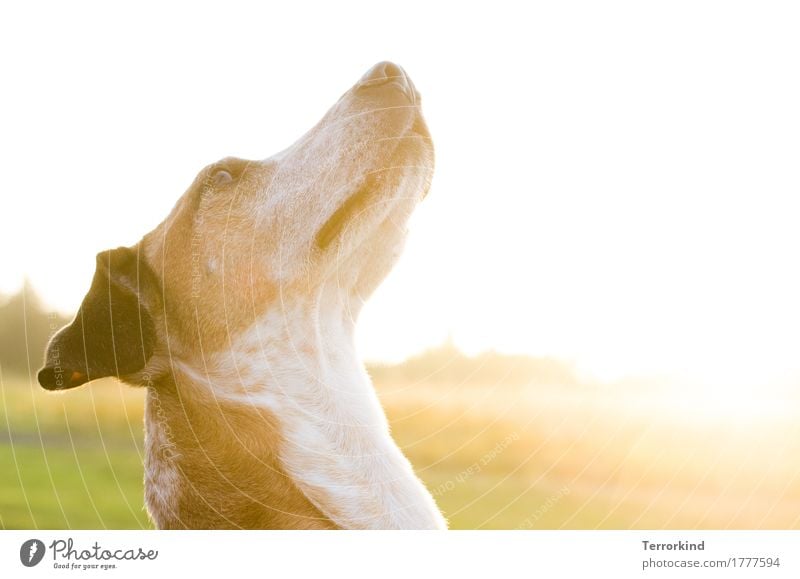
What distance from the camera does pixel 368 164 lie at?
371 centimetres

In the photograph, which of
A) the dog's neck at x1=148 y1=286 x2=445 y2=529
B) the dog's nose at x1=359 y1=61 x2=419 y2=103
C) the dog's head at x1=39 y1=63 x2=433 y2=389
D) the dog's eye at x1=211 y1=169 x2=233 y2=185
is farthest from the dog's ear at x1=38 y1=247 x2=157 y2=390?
the dog's nose at x1=359 y1=61 x2=419 y2=103

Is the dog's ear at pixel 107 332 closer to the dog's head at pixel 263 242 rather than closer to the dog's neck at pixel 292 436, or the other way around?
the dog's head at pixel 263 242

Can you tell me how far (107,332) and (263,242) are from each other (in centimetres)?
83

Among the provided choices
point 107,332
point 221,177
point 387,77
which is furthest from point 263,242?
point 387,77

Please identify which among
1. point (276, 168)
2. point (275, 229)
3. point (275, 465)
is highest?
point (276, 168)

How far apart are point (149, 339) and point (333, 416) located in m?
0.98

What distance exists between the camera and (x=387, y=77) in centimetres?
366

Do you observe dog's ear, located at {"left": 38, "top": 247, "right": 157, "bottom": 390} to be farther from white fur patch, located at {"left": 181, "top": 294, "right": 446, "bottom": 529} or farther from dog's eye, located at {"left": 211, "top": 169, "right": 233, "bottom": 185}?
dog's eye, located at {"left": 211, "top": 169, "right": 233, "bottom": 185}

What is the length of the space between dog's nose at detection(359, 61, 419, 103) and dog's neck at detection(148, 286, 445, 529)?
1025 mm

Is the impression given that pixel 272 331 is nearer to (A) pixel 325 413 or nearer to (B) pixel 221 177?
(A) pixel 325 413

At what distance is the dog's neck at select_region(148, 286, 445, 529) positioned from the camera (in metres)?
3.61
